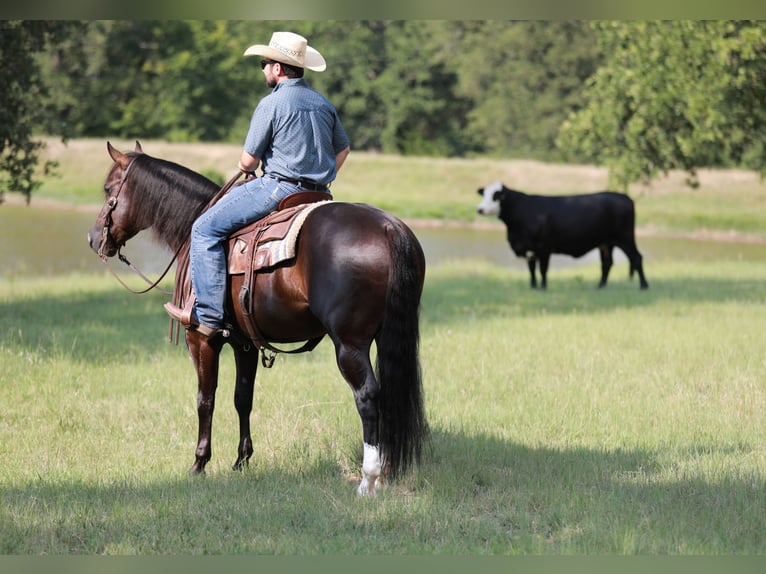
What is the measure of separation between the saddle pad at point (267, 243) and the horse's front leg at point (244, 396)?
824 mm

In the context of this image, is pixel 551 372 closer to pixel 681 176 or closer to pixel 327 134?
pixel 327 134

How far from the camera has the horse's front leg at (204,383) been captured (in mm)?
6770

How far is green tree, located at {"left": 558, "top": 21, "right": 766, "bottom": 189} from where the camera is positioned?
16.5m

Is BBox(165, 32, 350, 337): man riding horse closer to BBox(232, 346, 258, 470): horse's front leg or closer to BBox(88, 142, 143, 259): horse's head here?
BBox(232, 346, 258, 470): horse's front leg

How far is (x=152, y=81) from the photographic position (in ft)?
183

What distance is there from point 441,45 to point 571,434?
178 ft

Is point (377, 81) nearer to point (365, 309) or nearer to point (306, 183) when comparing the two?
point (306, 183)

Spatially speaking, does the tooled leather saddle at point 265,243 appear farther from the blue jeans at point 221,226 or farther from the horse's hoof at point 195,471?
the horse's hoof at point 195,471

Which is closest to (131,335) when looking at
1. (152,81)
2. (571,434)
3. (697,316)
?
(571,434)

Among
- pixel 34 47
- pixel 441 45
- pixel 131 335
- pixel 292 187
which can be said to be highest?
pixel 441 45

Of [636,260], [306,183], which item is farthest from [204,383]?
[636,260]

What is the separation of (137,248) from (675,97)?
13.8 meters

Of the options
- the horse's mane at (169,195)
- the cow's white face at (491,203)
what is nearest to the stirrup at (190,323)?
the horse's mane at (169,195)

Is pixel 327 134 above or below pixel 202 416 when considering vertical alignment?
above
